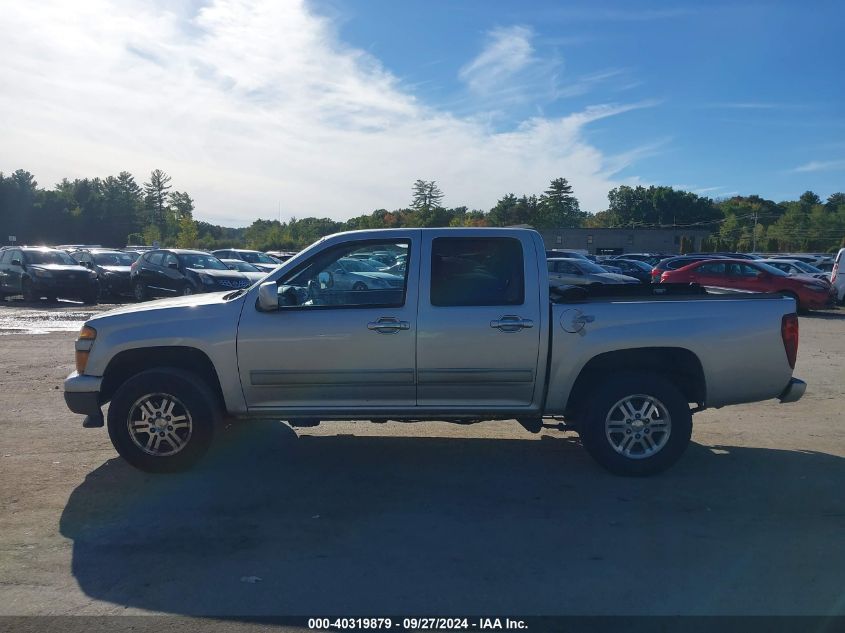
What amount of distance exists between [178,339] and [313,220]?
222 ft

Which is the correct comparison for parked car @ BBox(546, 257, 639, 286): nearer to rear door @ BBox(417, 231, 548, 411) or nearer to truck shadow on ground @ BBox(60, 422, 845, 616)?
truck shadow on ground @ BBox(60, 422, 845, 616)

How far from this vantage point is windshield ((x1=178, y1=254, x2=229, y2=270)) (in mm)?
20656

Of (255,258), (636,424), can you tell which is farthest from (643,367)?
(255,258)

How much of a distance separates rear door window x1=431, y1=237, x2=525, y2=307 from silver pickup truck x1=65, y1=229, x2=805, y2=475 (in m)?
0.01

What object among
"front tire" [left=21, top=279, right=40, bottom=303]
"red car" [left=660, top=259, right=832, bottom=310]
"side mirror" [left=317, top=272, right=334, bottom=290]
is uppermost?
"side mirror" [left=317, top=272, right=334, bottom=290]

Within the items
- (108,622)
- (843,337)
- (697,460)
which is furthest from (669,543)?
(843,337)

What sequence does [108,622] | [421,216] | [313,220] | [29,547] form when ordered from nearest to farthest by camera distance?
[108,622], [29,547], [421,216], [313,220]

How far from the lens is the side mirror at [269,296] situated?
18.5 feet

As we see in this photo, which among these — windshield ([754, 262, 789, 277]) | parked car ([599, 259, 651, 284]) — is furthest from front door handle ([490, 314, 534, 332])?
parked car ([599, 259, 651, 284])

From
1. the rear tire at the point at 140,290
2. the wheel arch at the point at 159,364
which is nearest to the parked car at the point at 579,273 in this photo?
the rear tire at the point at 140,290

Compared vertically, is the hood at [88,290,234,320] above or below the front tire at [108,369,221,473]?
above

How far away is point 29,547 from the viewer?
15.3 feet

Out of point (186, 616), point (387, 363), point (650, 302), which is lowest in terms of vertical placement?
point (186, 616)

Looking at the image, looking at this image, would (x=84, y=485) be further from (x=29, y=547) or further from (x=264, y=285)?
(x=264, y=285)
